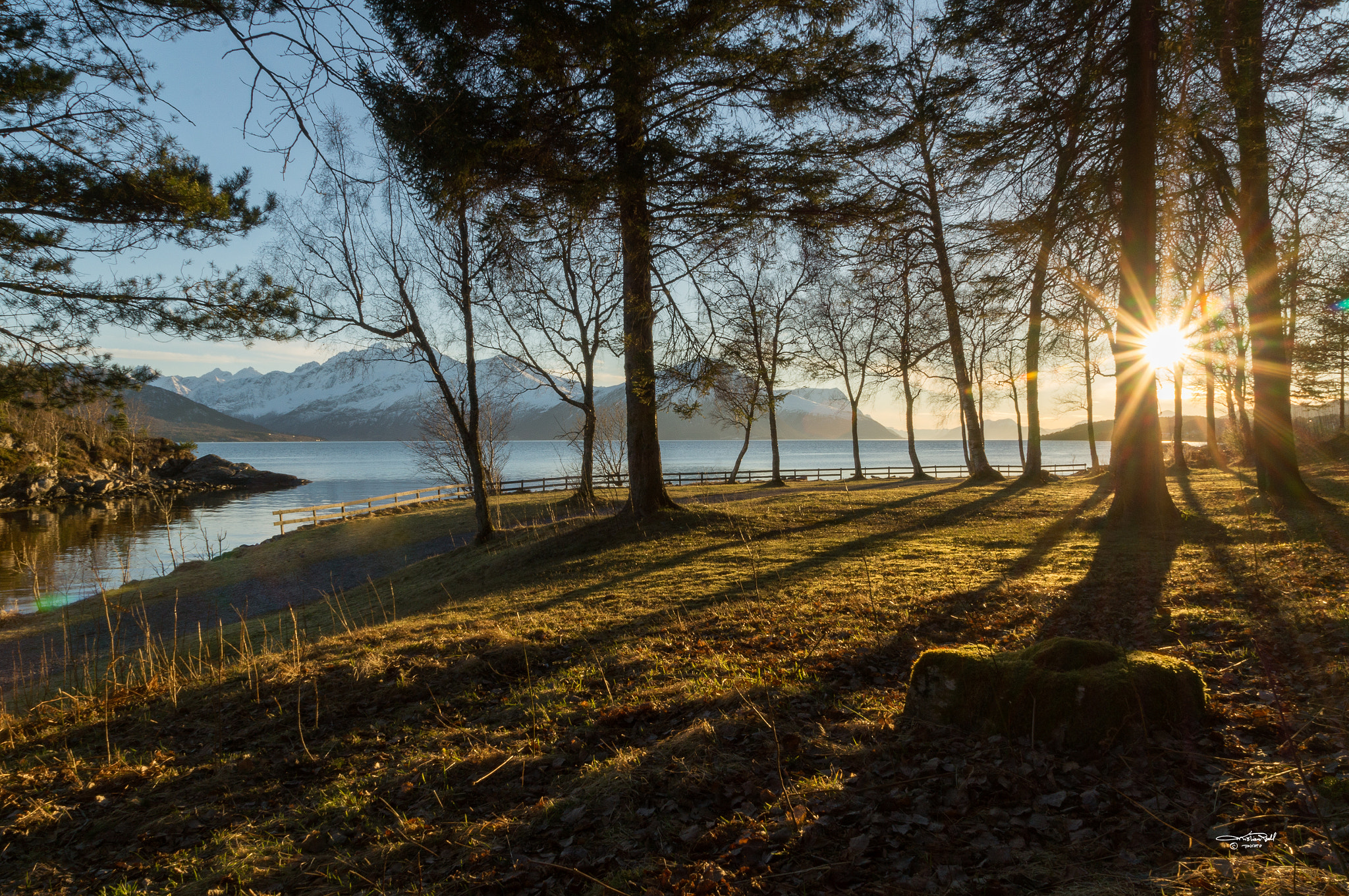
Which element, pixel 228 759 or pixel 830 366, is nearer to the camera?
pixel 228 759

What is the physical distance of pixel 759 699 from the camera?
4168 mm

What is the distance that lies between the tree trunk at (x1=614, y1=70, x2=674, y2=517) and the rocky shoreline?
27342mm

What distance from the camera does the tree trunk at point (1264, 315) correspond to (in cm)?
945

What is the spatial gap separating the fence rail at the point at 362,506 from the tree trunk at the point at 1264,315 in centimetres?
2425

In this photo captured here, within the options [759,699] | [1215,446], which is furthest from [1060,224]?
[1215,446]

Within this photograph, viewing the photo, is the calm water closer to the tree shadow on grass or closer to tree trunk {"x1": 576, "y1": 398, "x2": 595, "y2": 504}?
the tree shadow on grass

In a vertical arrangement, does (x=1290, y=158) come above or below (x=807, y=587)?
above

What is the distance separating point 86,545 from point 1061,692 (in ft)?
111

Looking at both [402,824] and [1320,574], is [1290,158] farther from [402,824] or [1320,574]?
[402,824]

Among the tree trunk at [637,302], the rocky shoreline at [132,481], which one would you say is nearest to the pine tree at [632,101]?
the tree trunk at [637,302]

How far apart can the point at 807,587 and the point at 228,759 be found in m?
5.46

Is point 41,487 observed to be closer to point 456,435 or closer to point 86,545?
point 86,545

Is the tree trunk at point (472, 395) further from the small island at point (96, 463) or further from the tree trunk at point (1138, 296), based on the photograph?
the tree trunk at point (1138, 296)

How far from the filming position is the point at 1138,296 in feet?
28.6
